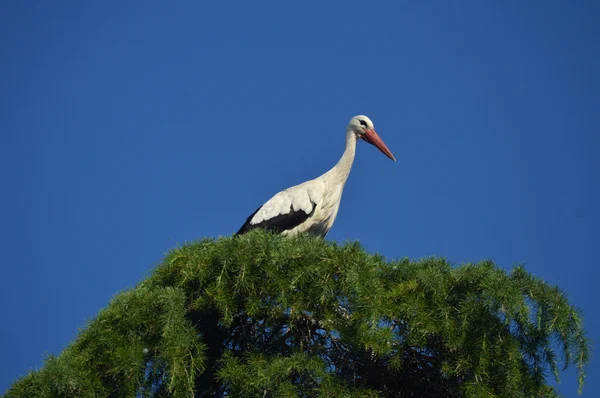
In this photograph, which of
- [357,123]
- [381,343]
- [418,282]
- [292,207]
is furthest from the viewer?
[357,123]

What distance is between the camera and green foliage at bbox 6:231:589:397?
Answer: 8398 millimetres

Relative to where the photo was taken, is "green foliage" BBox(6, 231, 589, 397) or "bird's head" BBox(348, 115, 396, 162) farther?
"bird's head" BBox(348, 115, 396, 162)

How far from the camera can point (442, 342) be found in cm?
876

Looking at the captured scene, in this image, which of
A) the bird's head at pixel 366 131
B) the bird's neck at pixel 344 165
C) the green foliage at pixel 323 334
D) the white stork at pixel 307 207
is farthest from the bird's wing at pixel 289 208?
the green foliage at pixel 323 334

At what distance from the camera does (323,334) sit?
29.5 ft

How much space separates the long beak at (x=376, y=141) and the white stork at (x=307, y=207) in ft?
1.94

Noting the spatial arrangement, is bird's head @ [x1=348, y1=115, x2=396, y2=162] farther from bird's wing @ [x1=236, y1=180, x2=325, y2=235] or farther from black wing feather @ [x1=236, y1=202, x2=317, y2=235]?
black wing feather @ [x1=236, y1=202, x2=317, y2=235]

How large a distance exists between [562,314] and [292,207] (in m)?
5.35

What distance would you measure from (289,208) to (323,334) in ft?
13.9

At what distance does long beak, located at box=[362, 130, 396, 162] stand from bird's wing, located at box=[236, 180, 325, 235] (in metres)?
1.33

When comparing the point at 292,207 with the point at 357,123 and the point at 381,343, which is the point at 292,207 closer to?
the point at 357,123

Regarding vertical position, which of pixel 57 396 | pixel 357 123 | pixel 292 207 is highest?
pixel 357 123

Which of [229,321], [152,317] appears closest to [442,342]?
[229,321]

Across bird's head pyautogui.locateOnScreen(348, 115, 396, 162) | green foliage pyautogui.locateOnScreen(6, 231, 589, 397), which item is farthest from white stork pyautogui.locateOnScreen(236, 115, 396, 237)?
green foliage pyautogui.locateOnScreen(6, 231, 589, 397)
